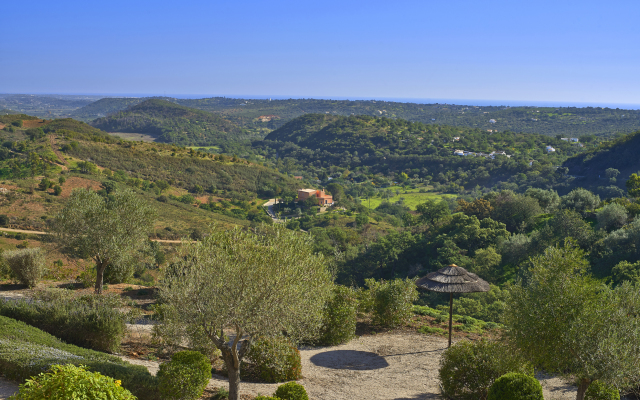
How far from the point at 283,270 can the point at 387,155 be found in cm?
10520

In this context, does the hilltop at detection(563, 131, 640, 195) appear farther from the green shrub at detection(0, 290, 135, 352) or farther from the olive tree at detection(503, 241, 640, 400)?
the green shrub at detection(0, 290, 135, 352)

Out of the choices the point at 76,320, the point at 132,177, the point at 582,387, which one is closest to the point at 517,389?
the point at 582,387

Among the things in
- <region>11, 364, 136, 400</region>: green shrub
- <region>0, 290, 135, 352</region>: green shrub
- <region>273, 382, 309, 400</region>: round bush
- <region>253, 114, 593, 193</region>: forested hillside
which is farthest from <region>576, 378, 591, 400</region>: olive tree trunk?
<region>253, 114, 593, 193</region>: forested hillside

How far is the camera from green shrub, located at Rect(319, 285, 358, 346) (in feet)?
38.2

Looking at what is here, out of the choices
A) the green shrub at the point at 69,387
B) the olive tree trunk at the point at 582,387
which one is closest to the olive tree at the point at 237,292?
the green shrub at the point at 69,387

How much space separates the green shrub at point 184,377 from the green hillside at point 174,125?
5307 inches

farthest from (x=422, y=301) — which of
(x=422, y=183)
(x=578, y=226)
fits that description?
(x=422, y=183)

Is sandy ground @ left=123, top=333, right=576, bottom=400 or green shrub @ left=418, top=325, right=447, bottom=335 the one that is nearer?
sandy ground @ left=123, top=333, right=576, bottom=400

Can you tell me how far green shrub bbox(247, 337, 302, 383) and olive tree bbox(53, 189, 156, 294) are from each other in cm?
708

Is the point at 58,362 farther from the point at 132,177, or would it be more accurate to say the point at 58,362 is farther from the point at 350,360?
the point at 132,177

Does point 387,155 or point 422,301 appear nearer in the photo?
point 422,301

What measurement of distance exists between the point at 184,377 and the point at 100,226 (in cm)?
810

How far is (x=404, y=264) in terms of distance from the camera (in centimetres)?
3447

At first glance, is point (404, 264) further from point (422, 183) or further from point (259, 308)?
point (422, 183)
